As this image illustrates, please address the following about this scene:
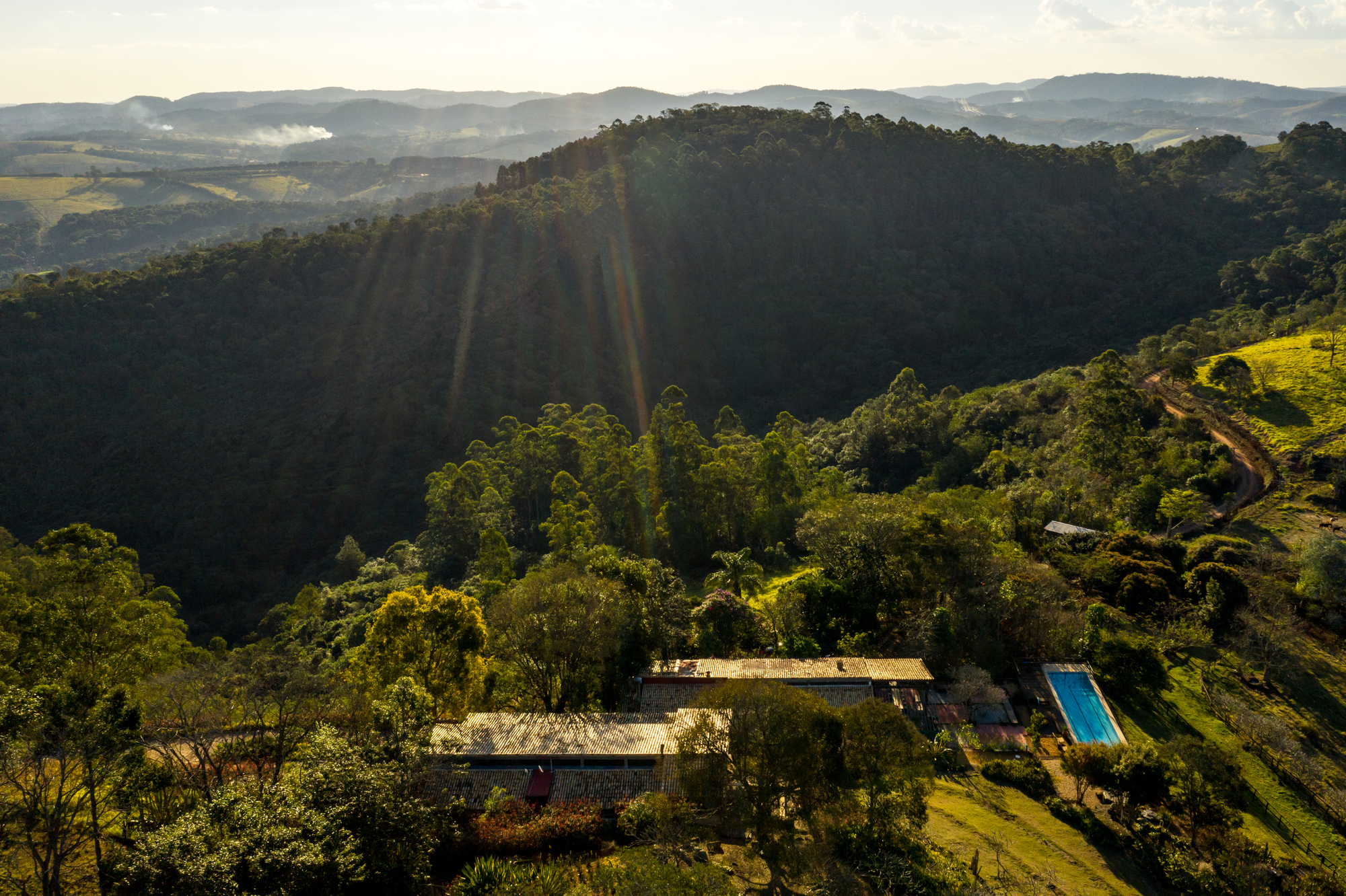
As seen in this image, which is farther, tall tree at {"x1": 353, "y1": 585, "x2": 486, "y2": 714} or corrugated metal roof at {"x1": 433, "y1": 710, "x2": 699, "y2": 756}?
tall tree at {"x1": 353, "y1": 585, "x2": 486, "y2": 714}

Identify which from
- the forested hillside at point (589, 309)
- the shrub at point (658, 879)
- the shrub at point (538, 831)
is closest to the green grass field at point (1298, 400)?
the forested hillside at point (589, 309)

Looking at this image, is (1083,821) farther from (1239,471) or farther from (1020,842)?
(1239,471)

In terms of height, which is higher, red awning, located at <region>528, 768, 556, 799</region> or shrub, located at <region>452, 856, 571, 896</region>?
shrub, located at <region>452, 856, 571, 896</region>

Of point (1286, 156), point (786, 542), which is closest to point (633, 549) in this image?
point (786, 542)

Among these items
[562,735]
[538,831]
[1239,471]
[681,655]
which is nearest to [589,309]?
[1239,471]

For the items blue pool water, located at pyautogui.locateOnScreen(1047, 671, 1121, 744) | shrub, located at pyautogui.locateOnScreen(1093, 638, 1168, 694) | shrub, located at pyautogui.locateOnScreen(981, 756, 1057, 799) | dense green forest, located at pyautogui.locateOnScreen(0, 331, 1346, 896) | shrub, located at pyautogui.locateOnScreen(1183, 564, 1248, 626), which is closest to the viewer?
dense green forest, located at pyautogui.locateOnScreen(0, 331, 1346, 896)

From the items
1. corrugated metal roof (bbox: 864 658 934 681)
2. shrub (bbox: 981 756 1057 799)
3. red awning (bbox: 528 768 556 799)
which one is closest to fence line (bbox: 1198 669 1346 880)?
shrub (bbox: 981 756 1057 799)

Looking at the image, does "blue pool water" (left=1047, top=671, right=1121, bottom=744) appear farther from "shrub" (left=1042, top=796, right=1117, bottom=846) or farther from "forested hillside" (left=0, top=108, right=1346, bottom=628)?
"forested hillside" (left=0, top=108, right=1346, bottom=628)

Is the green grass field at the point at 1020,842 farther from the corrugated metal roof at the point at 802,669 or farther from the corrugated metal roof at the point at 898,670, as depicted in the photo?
the corrugated metal roof at the point at 802,669
